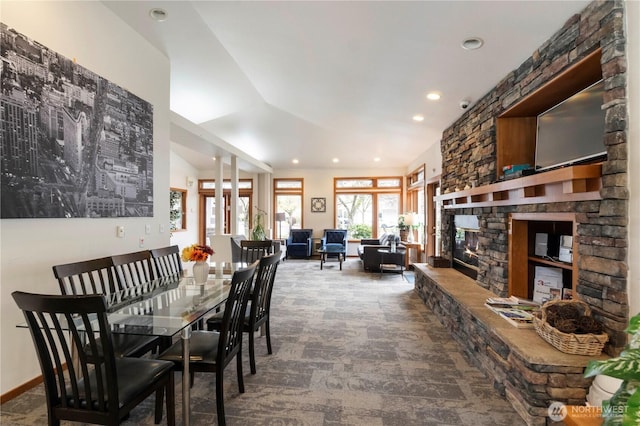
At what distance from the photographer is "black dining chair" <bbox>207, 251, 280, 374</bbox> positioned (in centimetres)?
228

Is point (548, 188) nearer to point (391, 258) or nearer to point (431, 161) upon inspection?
point (431, 161)

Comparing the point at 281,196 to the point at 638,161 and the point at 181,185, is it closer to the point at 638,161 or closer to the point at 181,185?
the point at 181,185

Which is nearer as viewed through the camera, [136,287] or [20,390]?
[20,390]

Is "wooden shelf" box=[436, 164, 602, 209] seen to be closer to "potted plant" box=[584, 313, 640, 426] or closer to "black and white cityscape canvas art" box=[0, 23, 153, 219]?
"potted plant" box=[584, 313, 640, 426]

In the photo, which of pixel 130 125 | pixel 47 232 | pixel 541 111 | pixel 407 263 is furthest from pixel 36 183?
pixel 407 263

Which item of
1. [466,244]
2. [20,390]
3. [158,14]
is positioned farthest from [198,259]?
[466,244]

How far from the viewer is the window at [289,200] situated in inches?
372

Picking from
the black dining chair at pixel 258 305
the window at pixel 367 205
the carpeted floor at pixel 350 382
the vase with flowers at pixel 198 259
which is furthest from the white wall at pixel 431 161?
the vase with flowers at pixel 198 259

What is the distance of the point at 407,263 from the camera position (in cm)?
704

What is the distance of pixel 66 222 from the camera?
2.38m

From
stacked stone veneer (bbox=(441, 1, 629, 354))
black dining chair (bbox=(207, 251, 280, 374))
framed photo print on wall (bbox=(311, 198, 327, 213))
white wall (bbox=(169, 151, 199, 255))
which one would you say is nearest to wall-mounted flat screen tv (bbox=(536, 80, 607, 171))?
stacked stone veneer (bbox=(441, 1, 629, 354))

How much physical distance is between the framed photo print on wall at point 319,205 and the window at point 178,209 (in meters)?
3.83

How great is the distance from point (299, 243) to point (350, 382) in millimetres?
6374

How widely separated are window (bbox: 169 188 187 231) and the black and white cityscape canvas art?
5.66 metres
